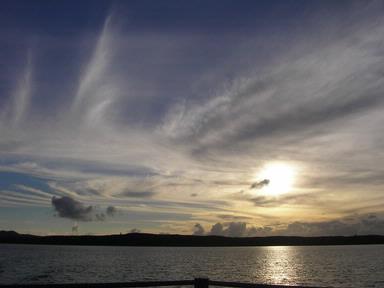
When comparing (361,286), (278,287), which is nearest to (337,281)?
(361,286)

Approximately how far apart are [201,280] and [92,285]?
2.39m

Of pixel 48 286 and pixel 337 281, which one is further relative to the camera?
pixel 337 281

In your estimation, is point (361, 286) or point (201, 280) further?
point (361, 286)

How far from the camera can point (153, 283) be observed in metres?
9.51

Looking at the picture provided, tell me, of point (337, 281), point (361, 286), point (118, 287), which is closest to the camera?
point (118, 287)

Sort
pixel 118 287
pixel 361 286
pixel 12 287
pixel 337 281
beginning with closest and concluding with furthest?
pixel 12 287
pixel 118 287
pixel 361 286
pixel 337 281

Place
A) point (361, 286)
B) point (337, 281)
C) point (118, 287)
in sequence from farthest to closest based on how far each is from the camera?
point (337, 281) < point (361, 286) < point (118, 287)

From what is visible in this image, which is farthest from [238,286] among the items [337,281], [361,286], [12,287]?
[337,281]

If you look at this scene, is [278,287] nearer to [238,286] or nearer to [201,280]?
[238,286]

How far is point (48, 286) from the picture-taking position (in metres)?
8.85

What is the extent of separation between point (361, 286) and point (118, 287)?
2198 inches

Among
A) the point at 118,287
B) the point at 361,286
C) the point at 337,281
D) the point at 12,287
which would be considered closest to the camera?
the point at 12,287

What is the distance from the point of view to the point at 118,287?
914cm

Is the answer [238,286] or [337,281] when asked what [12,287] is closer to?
[238,286]
